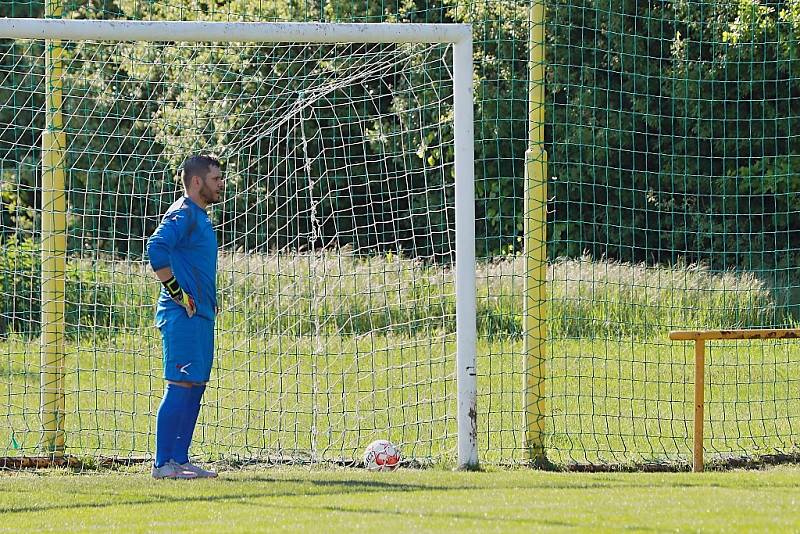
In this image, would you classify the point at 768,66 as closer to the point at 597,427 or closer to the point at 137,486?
the point at 597,427

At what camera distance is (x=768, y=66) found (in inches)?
613

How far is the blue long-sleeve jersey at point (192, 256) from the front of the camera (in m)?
6.91

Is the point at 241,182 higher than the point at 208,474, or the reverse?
the point at 241,182

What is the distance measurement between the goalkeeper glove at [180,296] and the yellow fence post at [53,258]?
64.8 inches

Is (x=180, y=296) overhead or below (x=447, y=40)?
below

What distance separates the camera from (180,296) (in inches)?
269

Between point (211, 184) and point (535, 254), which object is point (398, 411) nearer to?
point (535, 254)

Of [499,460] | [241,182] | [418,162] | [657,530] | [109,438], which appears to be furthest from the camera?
[418,162]

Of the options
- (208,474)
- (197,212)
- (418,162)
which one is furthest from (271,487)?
(418,162)

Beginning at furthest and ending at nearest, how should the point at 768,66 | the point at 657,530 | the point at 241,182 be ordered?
the point at 768,66 → the point at 241,182 → the point at 657,530

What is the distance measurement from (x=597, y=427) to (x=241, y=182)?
4.54 meters

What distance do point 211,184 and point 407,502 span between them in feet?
7.68

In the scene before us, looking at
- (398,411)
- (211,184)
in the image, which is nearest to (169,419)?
(211,184)

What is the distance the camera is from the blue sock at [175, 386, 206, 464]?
23.1ft
